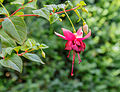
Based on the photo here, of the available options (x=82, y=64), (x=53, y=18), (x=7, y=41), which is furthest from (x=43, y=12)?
(x=82, y=64)

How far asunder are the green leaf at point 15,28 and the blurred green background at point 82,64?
84cm

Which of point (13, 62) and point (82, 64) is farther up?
point (13, 62)

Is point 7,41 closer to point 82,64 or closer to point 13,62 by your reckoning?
point 13,62

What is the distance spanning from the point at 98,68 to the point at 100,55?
5.6 inches

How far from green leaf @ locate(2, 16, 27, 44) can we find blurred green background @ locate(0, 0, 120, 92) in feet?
2.77

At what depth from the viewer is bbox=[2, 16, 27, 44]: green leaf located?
14.2 inches

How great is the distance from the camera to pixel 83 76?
63.6 inches

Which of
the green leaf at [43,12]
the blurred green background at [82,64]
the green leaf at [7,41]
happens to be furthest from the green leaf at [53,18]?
the blurred green background at [82,64]

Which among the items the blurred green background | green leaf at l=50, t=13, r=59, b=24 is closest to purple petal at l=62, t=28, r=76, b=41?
green leaf at l=50, t=13, r=59, b=24

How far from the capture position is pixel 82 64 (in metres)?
1.60

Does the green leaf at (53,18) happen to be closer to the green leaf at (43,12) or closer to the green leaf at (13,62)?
the green leaf at (43,12)

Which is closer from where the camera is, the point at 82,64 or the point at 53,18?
the point at 53,18

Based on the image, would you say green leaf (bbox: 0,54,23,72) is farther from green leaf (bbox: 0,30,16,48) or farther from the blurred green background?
the blurred green background

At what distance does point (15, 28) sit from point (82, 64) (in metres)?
1.28
